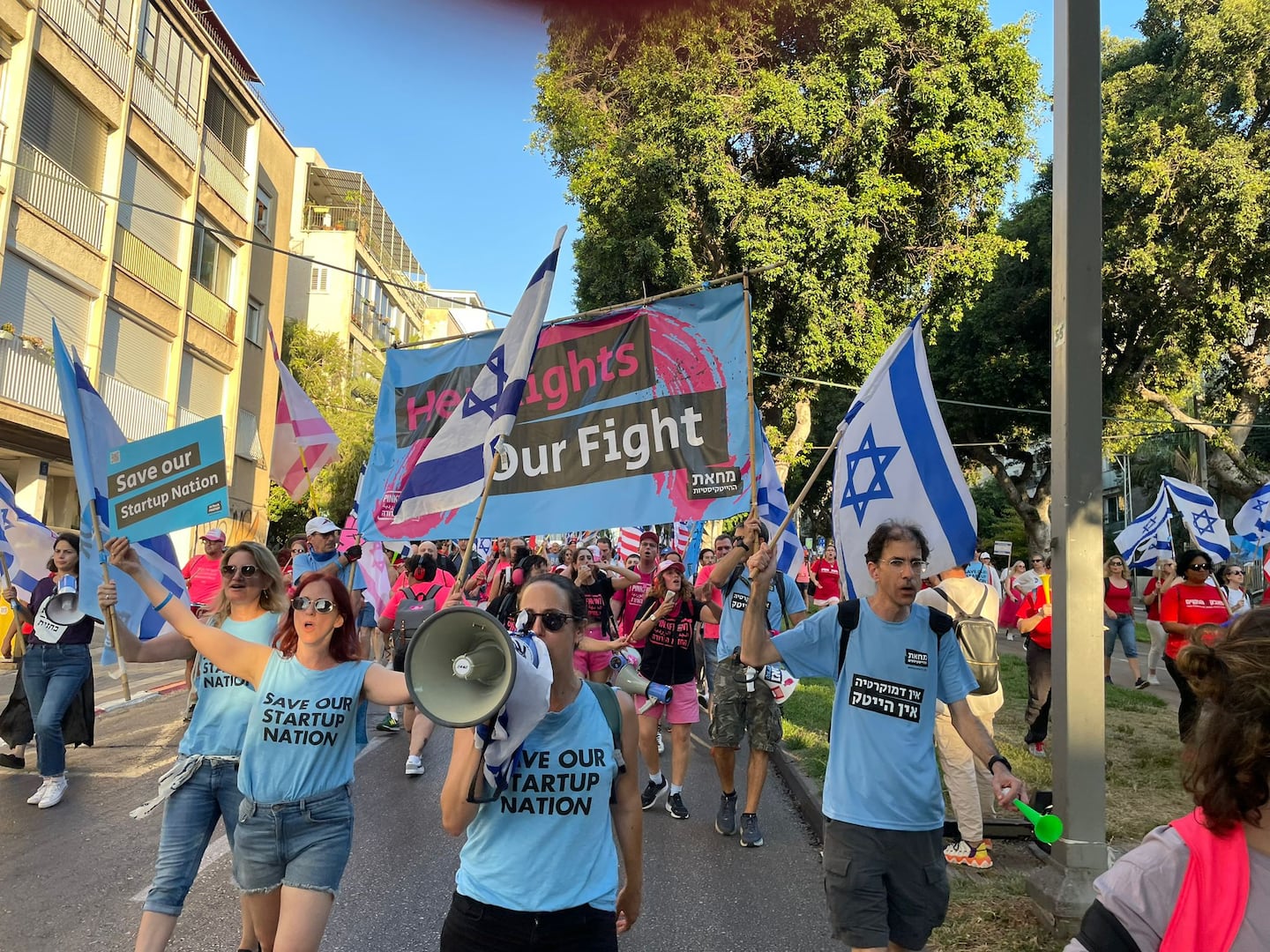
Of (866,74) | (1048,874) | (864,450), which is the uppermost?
(866,74)

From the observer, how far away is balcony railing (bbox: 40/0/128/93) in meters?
18.3

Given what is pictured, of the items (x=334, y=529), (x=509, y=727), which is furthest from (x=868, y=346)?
(x=509, y=727)

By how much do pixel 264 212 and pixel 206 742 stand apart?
29.5 meters

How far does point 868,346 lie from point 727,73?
5721 millimetres

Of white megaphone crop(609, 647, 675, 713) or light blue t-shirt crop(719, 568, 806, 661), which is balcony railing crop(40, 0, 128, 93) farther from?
white megaphone crop(609, 647, 675, 713)

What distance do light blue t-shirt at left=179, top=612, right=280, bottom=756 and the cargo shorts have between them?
10.6 feet

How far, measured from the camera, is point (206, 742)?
378 cm

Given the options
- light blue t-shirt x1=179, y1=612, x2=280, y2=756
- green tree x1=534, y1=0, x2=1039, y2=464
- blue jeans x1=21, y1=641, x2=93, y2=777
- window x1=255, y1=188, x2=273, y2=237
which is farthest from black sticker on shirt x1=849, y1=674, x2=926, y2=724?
window x1=255, y1=188, x2=273, y2=237

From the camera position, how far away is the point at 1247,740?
146 centimetres

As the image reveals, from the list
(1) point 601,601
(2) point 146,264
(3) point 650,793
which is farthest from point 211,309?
(3) point 650,793

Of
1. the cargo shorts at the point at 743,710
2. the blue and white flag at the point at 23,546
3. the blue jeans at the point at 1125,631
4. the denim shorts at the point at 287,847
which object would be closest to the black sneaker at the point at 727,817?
the cargo shorts at the point at 743,710

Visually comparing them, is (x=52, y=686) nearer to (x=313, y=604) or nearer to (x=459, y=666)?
(x=313, y=604)

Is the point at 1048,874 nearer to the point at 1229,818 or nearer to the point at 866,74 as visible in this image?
the point at 1229,818

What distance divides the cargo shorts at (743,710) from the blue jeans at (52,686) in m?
4.28
